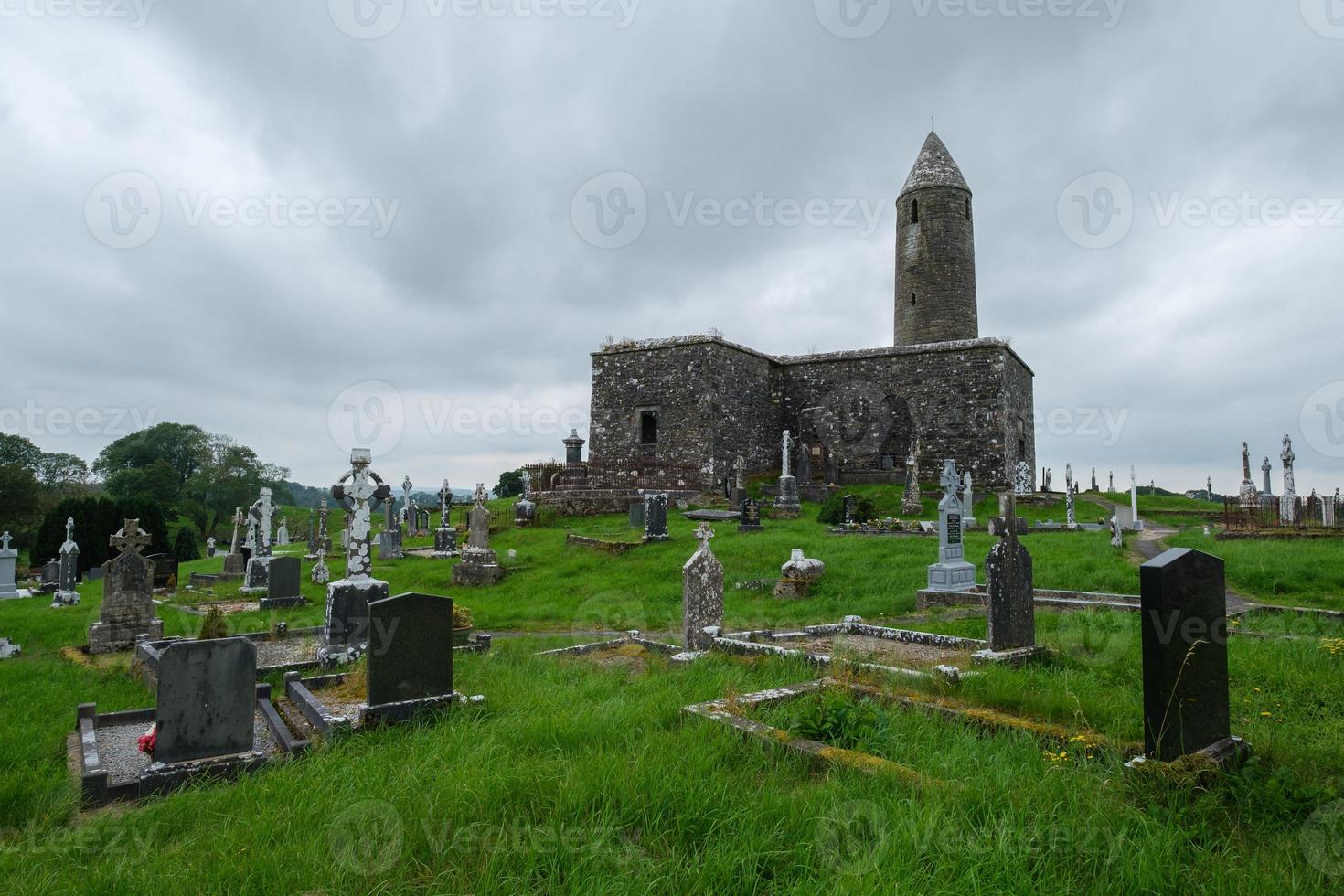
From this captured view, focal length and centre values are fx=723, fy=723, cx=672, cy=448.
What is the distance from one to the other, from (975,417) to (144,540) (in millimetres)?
22928

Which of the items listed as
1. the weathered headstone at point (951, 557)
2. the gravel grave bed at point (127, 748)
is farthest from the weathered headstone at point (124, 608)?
the weathered headstone at point (951, 557)

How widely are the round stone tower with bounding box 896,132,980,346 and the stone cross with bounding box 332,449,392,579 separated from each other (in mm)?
22097

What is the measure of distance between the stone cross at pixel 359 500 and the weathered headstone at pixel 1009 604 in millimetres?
6517

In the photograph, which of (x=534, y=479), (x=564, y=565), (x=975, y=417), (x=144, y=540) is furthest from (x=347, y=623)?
(x=975, y=417)

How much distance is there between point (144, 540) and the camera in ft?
32.4

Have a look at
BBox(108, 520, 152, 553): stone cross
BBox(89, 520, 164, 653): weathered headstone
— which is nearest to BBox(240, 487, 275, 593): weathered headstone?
BBox(108, 520, 152, 553): stone cross

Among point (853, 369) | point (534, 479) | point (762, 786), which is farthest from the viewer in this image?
point (853, 369)

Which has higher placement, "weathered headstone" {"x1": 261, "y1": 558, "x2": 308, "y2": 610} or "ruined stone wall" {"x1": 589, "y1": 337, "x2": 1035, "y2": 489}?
"ruined stone wall" {"x1": 589, "y1": 337, "x2": 1035, "y2": 489}

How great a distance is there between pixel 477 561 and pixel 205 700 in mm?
9703

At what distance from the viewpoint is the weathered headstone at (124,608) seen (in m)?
8.93

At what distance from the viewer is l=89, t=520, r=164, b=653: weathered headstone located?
893 cm

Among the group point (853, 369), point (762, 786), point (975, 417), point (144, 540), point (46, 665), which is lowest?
point (46, 665)

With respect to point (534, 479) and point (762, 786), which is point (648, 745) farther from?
point (534, 479)

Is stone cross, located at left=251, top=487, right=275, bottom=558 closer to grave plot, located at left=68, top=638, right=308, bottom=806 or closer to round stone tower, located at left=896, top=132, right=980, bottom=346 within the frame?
grave plot, located at left=68, top=638, right=308, bottom=806
